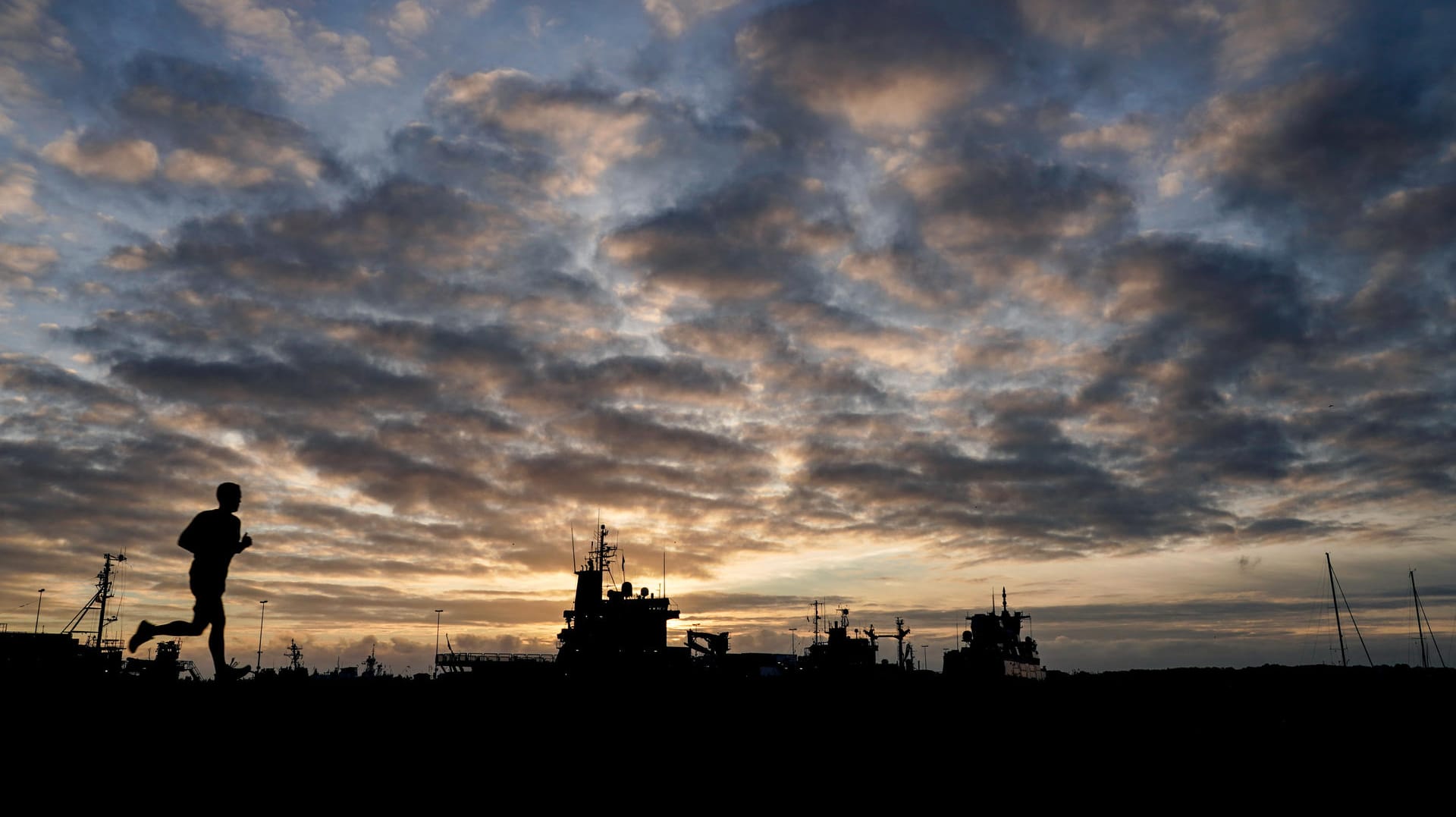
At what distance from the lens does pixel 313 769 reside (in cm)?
867

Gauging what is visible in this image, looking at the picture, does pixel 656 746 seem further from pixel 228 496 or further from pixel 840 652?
pixel 840 652

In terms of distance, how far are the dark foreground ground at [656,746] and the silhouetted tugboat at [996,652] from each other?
7328 cm

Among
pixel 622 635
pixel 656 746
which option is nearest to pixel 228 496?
pixel 656 746

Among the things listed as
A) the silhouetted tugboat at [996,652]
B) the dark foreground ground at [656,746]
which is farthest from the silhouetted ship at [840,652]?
the dark foreground ground at [656,746]

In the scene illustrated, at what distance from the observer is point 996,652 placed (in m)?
94.8

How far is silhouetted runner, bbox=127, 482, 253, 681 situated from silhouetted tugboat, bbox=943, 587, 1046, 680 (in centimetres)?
8193

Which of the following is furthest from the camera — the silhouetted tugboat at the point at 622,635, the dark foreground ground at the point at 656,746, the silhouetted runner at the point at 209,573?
the silhouetted tugboat at the point at 622,635

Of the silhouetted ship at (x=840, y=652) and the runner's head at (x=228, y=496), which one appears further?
the silhouetted ship at (x=840, y=652)

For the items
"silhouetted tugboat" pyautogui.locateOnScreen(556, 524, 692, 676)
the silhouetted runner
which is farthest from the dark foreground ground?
"silhouetted tugboat" pyautogui.locateOnScreen(556, 524, 692, 676)

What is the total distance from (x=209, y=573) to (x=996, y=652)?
95.4 meters

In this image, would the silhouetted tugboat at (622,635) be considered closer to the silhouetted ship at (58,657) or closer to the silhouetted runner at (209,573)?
the silhouetted ship at (58,657)

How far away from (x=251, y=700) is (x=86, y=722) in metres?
2.45

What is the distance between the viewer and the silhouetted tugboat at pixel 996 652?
87375 millimetres

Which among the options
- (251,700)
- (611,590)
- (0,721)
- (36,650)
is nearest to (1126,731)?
(251,700)
